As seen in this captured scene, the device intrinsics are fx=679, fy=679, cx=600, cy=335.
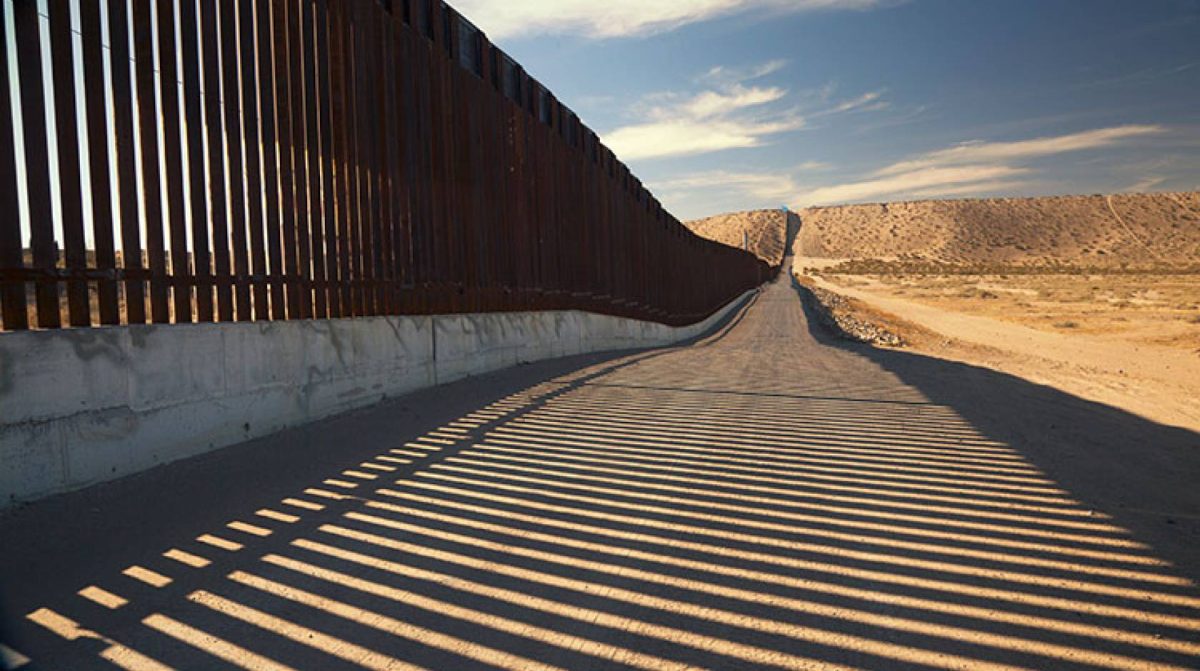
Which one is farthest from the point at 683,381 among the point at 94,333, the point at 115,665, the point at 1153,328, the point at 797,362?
the point at 1153,328

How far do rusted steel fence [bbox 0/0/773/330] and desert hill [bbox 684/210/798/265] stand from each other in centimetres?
13903

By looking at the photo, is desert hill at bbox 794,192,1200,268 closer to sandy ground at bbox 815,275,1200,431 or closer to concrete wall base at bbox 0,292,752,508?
sandy ground at bbox 815,275,1200,431

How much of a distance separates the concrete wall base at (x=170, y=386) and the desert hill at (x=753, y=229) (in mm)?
142465

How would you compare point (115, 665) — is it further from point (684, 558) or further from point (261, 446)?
point (261, 446)

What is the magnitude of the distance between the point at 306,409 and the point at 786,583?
4193 millimetres

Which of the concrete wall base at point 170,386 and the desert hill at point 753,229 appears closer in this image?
the concrete wall base at point 170,386

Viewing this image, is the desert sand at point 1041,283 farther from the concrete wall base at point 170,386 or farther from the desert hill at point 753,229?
the concrete wall base at point 170,386

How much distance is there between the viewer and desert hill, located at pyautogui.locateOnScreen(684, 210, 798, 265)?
155 m

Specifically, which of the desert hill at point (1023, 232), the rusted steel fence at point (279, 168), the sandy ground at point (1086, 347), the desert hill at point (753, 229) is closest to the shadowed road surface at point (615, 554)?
the rusted steel fence at point (279, 168)

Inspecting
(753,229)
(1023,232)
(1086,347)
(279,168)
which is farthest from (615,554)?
(753,229)

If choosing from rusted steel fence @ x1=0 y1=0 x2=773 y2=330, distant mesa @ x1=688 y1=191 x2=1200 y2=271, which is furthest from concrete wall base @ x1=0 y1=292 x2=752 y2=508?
distant mesa @ x1=688 y1=191 x2=1200 y2=271

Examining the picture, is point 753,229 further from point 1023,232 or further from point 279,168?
point 279,168

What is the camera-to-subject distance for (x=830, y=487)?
4.43m

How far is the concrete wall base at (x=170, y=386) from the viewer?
3.48m
